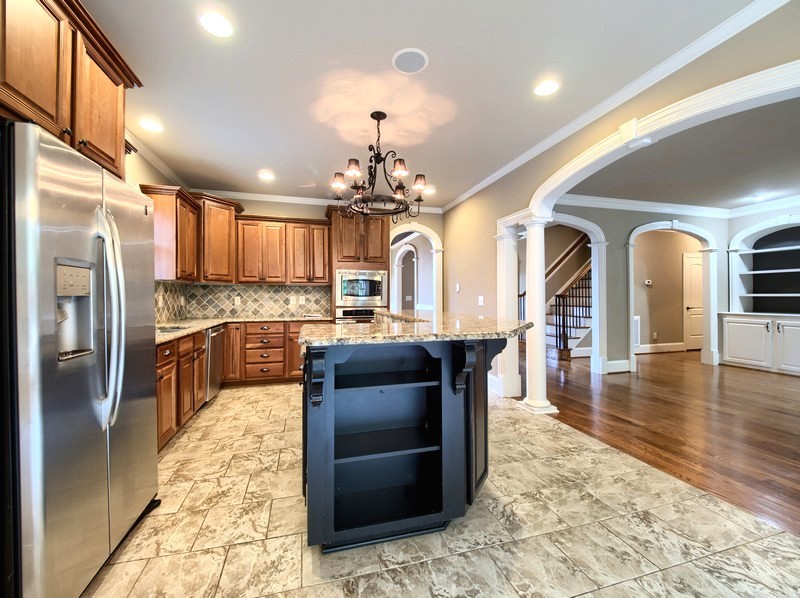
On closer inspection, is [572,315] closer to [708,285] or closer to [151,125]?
[708,285]

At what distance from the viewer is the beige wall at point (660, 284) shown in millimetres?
7137

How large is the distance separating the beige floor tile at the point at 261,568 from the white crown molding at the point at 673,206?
5524 mm

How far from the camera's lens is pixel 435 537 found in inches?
68.7

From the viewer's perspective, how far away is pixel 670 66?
223 cm

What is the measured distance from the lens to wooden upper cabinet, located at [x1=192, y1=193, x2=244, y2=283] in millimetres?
4145

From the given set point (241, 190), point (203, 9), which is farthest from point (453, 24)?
point (241, 190)

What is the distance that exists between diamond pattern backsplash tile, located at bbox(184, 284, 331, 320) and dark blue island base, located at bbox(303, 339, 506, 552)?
11.4 ft

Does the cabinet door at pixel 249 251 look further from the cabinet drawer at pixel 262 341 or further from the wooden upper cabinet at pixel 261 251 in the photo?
the cabinet drawer at pixel 262 341

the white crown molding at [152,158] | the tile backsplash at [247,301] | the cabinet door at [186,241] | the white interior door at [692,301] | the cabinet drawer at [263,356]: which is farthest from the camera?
the white interior door at [692,301]

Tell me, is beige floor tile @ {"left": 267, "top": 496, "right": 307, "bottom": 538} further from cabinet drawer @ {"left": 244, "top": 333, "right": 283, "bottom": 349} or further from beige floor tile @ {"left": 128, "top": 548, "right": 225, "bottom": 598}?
cabinet drawer @ {"left": 244, "top": 333, "right": 283, "bottom": 349}

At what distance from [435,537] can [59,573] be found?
5.05 feet

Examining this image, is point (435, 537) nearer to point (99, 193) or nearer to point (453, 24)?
point (99, 193)

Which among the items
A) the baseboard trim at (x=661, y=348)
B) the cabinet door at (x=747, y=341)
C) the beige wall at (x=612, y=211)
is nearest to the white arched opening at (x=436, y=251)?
the beige wall at (x=612, y=211)

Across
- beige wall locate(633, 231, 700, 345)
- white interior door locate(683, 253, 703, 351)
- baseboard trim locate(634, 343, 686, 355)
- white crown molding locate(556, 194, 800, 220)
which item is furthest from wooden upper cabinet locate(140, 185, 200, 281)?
white interior door locate(683, 253, 703, 351)
